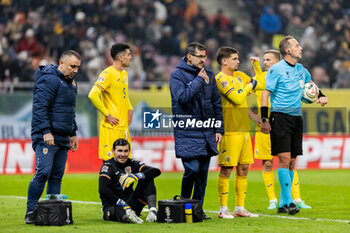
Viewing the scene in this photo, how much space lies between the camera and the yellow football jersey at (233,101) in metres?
8.81

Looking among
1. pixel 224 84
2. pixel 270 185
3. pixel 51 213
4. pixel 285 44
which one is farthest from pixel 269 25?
pixel 51 213

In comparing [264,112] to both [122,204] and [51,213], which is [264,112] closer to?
[122,204]

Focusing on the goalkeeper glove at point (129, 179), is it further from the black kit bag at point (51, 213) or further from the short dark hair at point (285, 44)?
the short dark hair at point (285, 44)

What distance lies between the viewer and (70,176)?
16.6 m

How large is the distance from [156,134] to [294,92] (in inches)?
358

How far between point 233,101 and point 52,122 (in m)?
2.35

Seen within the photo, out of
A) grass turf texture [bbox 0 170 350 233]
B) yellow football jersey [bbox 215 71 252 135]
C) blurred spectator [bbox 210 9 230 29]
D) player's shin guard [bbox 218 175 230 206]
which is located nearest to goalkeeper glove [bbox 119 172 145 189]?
grass turf texture [bbox 0 170 350 233]

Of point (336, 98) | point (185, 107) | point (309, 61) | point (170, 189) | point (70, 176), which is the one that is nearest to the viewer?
point (185, 107)

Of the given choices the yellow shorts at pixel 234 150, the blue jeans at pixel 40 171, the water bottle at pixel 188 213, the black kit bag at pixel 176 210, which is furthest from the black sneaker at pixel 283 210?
the blue jeans at pixel 40 171

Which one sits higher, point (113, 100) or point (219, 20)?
point (219, 20)

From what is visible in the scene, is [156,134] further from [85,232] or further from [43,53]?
[85,232]

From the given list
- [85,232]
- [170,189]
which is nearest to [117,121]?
[85,232]

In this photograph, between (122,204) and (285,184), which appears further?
(285,184)

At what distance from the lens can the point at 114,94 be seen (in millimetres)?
9641
